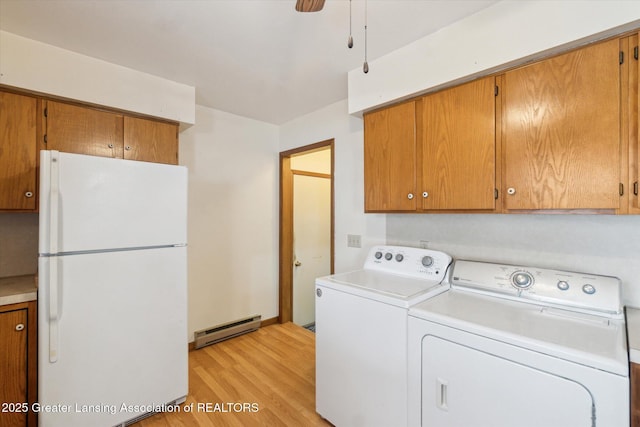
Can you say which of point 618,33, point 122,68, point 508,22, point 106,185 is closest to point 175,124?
point 122,68

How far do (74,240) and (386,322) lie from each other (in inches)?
68.9

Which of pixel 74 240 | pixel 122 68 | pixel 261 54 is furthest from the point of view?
pixel 122 68

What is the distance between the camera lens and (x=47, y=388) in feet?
4.94

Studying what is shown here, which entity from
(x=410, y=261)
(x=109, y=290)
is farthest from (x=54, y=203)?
(x=410, y=261)

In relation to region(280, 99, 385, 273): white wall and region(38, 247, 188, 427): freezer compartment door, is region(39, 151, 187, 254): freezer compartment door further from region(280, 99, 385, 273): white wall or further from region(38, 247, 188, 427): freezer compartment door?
region(280, 99, 385, 273): white wall

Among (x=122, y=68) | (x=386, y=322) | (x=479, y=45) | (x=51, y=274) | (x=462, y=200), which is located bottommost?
(x=386, y=322)

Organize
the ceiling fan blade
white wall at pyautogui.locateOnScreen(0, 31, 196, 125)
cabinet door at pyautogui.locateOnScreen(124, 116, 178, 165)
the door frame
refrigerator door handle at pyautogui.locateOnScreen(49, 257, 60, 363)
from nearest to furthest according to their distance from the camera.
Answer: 1. the ceiling fan blade
2. refrigerator door handle at pyautogui.locateOnScreen(49, 257, 60, 363)
3. white wall at pyautogui.locateOnScreen(0, 31, 196, 125)
4. cabinet door at pyautogui.locateOnScreen(124, 116, 178, 165)
5. the door frame

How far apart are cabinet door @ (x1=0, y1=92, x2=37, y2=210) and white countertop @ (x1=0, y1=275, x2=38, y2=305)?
1.60 feet

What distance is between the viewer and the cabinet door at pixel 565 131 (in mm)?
1200

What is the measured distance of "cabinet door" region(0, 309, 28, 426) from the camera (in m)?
1.52

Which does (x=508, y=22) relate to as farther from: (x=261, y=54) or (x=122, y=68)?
(x=122, y=68)

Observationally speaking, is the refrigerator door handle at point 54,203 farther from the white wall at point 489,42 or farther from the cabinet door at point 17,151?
the white wall at point 489,42

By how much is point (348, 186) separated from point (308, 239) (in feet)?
4.03

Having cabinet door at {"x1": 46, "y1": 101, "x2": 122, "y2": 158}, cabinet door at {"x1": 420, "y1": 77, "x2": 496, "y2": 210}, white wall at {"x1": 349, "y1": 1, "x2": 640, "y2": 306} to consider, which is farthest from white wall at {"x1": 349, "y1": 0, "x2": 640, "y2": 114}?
cabinet door at {"x1": 46, "y1": 101, "x2": 122, "y2": 158}
